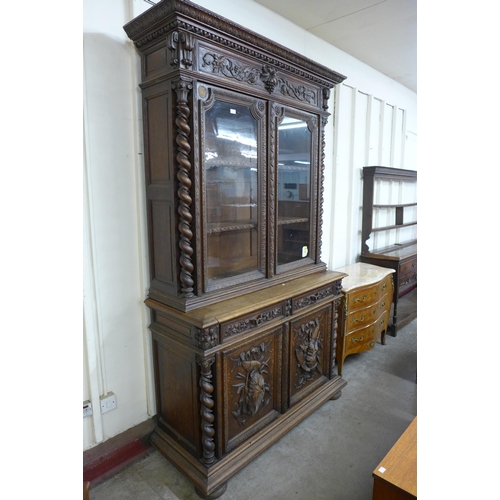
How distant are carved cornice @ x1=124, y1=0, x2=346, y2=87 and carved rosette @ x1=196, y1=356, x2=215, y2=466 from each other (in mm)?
1516

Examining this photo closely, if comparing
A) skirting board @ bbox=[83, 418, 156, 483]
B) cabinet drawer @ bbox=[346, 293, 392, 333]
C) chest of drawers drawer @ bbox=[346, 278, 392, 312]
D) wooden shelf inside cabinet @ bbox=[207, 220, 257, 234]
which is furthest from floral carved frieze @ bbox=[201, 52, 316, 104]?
skirting board @ bbox=[83, 418, 156, 483]

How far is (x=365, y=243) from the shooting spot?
3623 mm

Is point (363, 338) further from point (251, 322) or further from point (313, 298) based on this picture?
point (251, 322)

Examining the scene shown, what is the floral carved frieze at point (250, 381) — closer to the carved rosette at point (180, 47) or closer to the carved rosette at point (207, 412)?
the carved rosette at point (207, 412)

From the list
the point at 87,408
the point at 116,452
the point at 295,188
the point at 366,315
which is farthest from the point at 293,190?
the point at 116,452

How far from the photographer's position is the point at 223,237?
1943 millimetres

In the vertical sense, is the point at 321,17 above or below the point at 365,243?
above

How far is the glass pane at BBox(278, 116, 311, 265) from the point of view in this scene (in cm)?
216

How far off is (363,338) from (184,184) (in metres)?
2.13

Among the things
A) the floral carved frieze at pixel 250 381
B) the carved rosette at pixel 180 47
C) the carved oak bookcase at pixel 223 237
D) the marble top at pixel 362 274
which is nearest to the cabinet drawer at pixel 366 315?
the marble top at pixel 362 274

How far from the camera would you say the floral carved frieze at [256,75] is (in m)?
1.65
